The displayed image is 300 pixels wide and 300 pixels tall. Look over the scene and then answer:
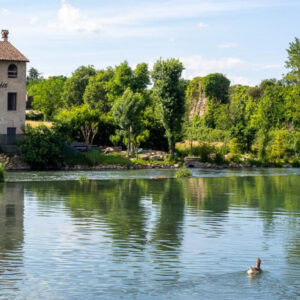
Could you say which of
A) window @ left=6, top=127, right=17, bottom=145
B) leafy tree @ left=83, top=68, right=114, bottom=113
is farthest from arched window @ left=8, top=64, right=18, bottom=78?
leafy tree @ left=83, top=68, right=114, bottom=113

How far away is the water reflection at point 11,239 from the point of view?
59.3 ft

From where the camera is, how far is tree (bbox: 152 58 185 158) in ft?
244

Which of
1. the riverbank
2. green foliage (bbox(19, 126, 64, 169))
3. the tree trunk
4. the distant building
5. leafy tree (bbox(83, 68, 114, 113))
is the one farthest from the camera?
leafy tree (bbox(83, 68, 114, 113))

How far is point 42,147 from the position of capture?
62875mm

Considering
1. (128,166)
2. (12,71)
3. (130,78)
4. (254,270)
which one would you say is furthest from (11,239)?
(130,78)

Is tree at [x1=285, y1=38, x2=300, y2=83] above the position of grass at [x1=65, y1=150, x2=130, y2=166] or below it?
above

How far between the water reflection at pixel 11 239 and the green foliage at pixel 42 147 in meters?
21.5

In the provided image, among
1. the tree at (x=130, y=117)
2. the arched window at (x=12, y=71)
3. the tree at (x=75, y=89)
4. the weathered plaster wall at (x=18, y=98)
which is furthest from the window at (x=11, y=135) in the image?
the tree at (x=75, y=89)

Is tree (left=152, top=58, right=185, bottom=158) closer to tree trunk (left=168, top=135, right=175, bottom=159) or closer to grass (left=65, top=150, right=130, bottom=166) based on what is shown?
tree trunk (left=168, top=135, right=175, bottom=159)

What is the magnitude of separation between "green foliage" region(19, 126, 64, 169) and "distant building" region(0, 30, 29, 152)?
1.47 m

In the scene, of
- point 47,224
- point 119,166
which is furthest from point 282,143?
point 47,224

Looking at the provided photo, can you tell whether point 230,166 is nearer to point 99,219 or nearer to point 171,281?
point 99,219

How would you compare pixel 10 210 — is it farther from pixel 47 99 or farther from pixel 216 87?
pixel 216 87

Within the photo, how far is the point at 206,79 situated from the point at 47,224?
9324 centimetres
